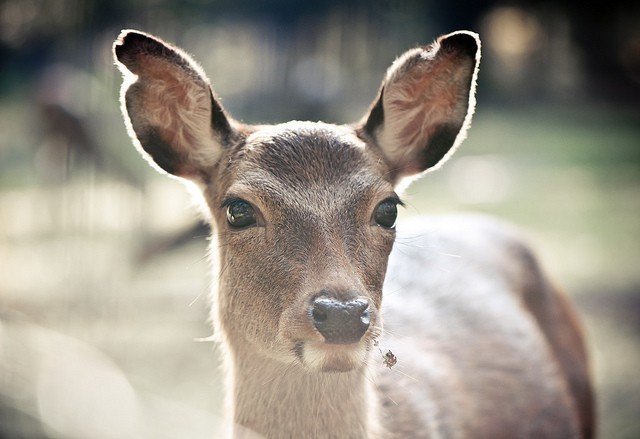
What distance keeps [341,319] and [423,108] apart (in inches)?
44.6

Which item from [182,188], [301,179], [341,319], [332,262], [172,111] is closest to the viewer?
[341,319]

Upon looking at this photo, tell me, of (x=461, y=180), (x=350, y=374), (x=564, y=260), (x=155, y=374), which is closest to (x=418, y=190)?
(x=461, y=180)

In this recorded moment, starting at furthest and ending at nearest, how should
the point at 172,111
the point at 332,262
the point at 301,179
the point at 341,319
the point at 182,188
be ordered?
the point at 182,188 → the point at 172,111 → the point at 301,179 → the point at 332,262 → the point at 341,319

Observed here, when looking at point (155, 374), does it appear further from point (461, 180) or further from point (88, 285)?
point (461, 180)

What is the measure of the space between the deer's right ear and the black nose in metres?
0.98

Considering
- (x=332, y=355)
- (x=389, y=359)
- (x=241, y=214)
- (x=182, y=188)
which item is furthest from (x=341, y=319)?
(x=182, y=188)

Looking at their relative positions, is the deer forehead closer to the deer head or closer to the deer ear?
the deer head

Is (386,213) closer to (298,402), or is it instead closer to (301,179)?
(301,179)

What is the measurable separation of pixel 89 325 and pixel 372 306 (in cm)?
585

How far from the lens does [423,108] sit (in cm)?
320

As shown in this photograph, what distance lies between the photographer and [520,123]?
2291 cm

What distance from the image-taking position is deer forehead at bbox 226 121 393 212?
9.17 ft

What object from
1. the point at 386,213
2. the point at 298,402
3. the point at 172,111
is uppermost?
the point at 172,111

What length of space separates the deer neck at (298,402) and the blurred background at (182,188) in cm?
22
